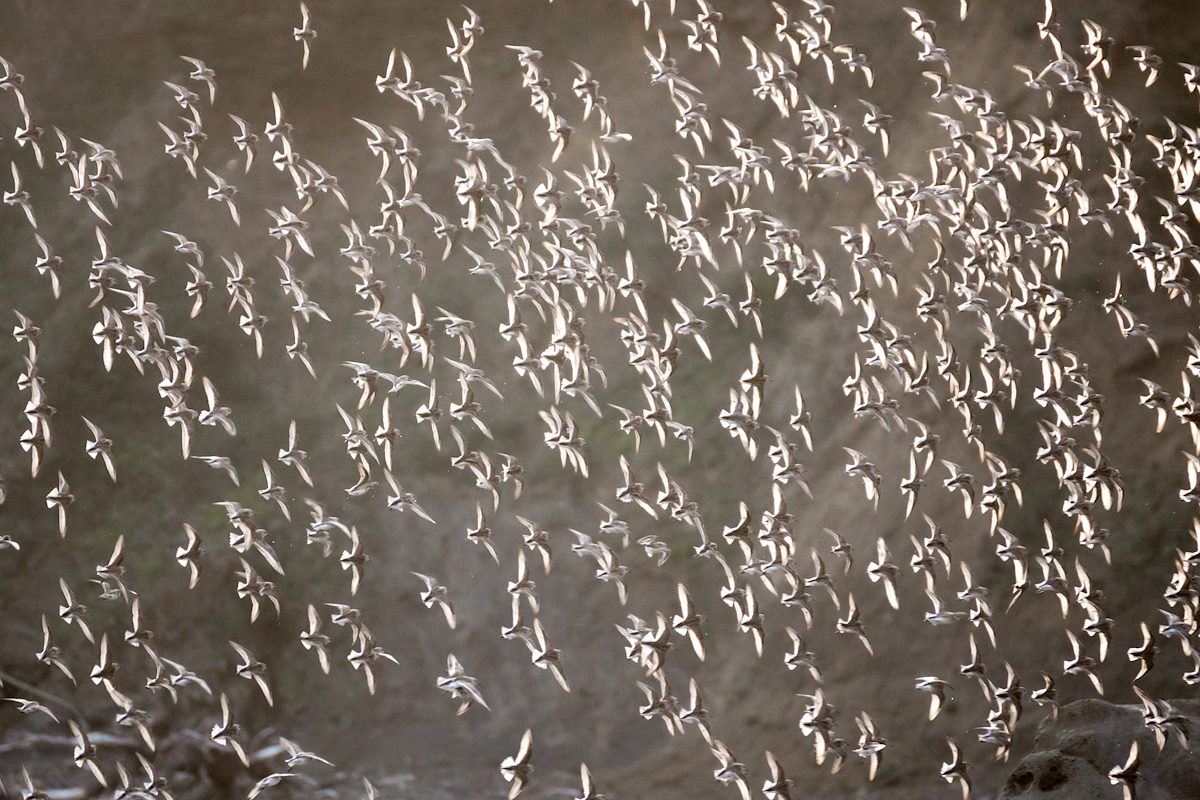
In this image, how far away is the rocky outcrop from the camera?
688cm

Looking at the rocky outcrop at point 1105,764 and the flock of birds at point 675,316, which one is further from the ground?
the flock of birds at point 675,316

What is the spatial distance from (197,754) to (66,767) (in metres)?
0.84

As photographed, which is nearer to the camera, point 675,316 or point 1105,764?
point 1105,764

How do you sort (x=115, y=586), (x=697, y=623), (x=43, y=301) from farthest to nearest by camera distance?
1. (x=43, y=301)
2. (x=115, y=586)
3. (x=697, y=623)

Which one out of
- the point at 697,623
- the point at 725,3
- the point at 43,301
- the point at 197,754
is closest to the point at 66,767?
the point at 197,754

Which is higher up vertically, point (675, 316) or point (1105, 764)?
point (675, 316)

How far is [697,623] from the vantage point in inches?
279

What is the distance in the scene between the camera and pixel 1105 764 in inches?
276

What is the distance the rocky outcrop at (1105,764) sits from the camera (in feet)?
22.6

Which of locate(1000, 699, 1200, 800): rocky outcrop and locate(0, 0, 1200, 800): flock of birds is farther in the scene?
locate(0, 0, 1200, 800): flock of birds

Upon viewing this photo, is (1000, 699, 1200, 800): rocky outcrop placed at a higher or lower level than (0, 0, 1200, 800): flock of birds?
lower

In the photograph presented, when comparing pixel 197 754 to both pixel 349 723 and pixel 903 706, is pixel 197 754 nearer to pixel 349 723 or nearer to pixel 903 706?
pixel 349 723

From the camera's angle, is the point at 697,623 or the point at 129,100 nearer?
the point at 697,623

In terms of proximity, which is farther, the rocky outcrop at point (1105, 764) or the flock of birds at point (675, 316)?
the flock of birds at point (675, 316)
